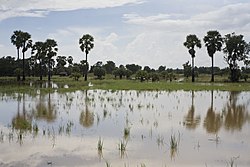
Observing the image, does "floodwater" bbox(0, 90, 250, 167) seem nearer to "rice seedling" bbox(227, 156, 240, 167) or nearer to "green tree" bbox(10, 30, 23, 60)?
"rice seedling" bbox(227, 156, 240, 167)

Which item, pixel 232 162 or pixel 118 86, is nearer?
pixel 232 162

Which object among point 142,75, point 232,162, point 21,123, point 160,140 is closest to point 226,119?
point 160,140

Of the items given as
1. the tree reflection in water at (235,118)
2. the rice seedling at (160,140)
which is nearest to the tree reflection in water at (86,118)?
the rice seedling at (160,140)

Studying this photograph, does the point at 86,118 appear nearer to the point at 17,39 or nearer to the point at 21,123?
the point at 21,123

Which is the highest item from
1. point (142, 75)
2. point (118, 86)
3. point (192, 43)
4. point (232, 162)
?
point (192, 43)

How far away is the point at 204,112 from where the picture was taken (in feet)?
64.2

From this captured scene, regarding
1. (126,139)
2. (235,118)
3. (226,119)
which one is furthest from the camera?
(235,118)

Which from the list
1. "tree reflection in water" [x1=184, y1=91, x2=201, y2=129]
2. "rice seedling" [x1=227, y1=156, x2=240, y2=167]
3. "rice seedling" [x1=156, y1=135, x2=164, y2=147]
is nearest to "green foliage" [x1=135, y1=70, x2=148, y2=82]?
"tree reflection in water" [x1=184, y1=91, x2=201, y2=129]

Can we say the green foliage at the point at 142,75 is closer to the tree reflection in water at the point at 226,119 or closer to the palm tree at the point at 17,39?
the palm tree at the point at 17,39

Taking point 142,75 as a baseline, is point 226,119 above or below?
below

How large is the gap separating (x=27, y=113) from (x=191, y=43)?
54642 millimetres

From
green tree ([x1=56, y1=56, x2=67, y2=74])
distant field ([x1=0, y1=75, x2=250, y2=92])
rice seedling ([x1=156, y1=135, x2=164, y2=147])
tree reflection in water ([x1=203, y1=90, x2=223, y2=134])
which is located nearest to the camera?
rice seedling ([x1=156, y1=135, x2=164, y2=147])

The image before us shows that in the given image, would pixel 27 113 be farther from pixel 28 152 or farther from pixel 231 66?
pixel 231 66

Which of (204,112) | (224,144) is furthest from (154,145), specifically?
(204,112)
